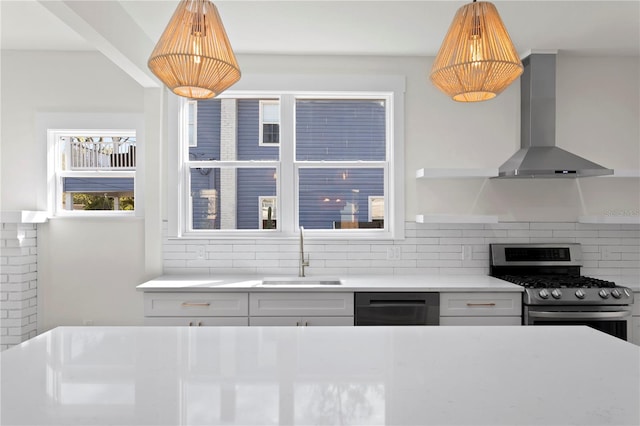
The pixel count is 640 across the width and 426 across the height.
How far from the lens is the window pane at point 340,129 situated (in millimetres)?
3832

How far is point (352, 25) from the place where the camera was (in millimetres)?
3100

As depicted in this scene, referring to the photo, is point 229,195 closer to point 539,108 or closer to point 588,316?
point 539,108

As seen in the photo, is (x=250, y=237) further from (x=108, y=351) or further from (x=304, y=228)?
(x=108, y=351)

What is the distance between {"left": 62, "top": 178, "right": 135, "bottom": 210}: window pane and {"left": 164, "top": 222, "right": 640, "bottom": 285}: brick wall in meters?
0.58

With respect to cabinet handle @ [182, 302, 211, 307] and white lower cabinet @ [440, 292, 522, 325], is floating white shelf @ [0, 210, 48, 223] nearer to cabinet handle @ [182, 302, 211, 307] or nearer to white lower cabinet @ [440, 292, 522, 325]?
cabinet handle @ [182, 302, 211, 307]

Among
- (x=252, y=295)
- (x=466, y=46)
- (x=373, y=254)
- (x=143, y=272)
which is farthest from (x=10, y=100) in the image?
(x=466, y=46)

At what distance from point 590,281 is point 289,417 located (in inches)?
125

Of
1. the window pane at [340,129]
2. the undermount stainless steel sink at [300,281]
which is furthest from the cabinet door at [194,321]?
the window pane at [340,129]

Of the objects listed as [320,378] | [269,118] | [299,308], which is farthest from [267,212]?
[320,378]

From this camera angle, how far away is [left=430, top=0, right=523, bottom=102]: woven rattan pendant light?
1469 millimetres

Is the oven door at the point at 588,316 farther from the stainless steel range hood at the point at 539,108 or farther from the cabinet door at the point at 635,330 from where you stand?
the stainless steel range hood at the point at 539,108

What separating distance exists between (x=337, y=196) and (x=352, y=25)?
4.55 feet

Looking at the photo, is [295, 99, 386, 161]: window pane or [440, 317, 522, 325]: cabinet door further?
[295, 99, 386, 161]: window pane

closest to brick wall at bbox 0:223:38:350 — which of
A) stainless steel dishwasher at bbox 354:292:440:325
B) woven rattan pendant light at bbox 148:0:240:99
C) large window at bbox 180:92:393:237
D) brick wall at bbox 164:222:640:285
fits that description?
brick wall at bbox 164:222:640:285
